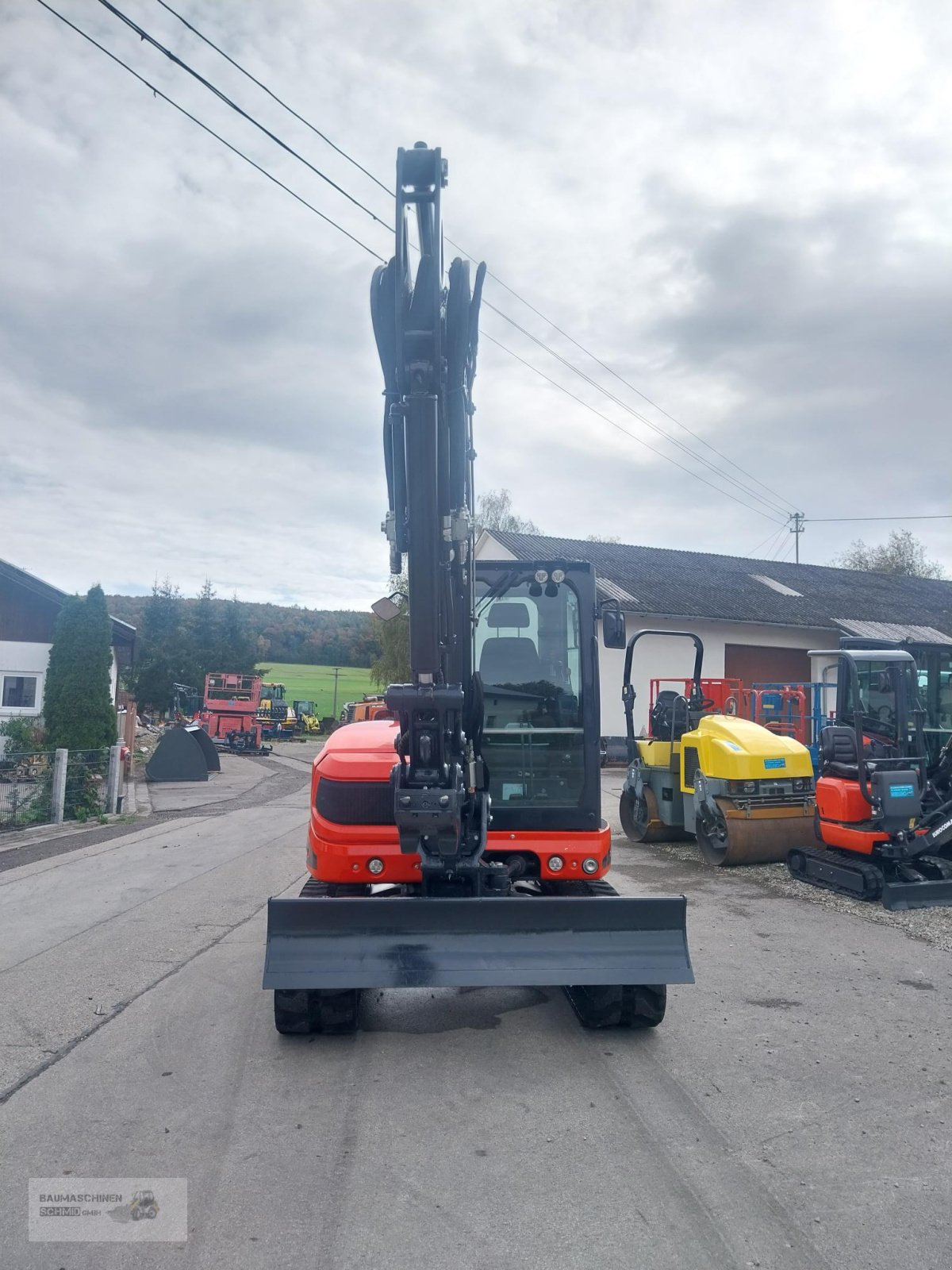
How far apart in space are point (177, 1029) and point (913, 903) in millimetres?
6419

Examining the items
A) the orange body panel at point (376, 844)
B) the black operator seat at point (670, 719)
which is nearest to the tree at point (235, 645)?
the black operator seat at point (670, 719)

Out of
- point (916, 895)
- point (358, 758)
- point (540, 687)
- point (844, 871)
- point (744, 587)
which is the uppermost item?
point (744, 587)

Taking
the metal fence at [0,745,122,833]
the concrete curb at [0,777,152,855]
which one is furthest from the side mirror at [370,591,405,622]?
the metal fence at [0,745,122,833]

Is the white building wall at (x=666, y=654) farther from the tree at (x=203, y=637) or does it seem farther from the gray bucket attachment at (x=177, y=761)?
the tree at (x=203, y=637)

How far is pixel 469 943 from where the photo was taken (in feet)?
16.5

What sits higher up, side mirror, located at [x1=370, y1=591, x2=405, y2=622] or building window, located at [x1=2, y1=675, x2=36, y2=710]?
side mirror, located at [x1=370, y1=591, x2=405, y2=622]

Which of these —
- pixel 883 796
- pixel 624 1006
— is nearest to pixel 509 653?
pixel 624 1006

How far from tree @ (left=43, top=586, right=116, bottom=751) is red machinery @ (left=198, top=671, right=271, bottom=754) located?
14.3m

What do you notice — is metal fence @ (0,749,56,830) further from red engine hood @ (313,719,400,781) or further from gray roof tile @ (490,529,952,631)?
gray roof tile @ (490,529,952,631)

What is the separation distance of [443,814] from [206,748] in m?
21.3

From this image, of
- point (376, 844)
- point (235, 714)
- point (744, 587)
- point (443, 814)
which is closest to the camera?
point (443, 814)

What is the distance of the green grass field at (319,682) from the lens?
5638cm

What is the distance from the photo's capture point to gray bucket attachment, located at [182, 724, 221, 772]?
79.6 feet

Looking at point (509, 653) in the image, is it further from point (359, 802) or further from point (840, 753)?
point (840, 753)
